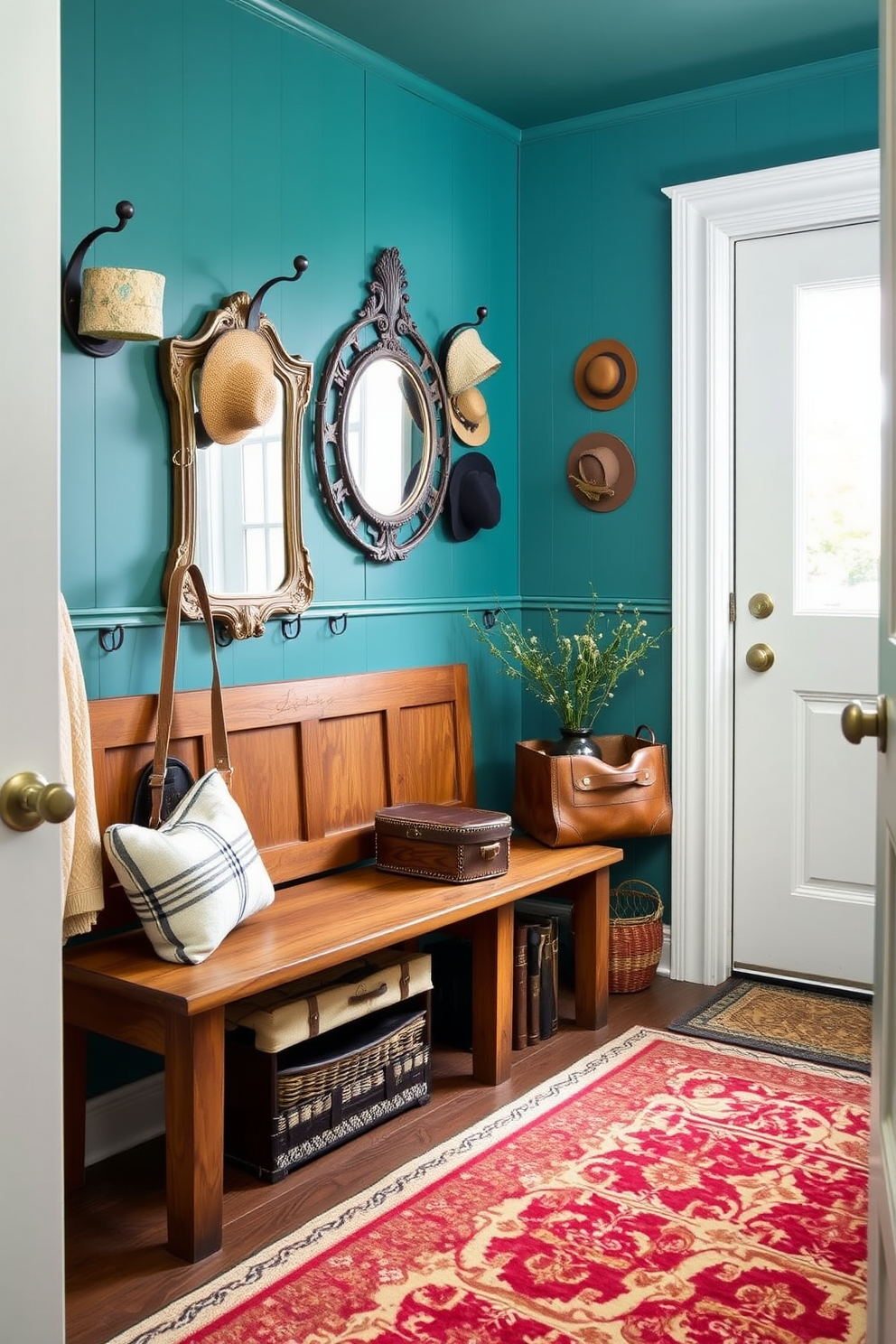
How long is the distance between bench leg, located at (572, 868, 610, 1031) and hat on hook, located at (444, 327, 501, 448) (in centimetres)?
137

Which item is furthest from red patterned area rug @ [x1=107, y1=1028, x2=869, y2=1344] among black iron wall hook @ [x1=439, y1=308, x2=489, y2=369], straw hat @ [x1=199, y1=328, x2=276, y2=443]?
black iron wall hook @ [x1=439, y1=308, x2=489, y2=369]

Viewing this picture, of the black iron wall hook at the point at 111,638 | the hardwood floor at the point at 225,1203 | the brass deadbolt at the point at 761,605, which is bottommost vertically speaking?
the hardwood floor at the point at 225,1203

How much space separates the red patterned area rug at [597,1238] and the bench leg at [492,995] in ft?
0.43

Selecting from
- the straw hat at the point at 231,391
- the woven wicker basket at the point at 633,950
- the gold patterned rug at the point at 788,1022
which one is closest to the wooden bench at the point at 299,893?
the woven wicker basket at the point at 633,950

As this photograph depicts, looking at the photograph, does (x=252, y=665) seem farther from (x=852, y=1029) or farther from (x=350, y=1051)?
(x=852, y=1029)

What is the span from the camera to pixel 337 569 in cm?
333

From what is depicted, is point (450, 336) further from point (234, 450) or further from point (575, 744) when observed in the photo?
point (575, 744)

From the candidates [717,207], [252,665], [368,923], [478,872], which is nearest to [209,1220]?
[368,923]

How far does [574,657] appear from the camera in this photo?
408cm

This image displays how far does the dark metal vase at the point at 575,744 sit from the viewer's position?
3678mm

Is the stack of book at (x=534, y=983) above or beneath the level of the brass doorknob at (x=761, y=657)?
beneath

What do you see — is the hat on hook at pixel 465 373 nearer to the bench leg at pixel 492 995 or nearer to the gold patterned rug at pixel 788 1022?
the bench leg at pixel 492 995

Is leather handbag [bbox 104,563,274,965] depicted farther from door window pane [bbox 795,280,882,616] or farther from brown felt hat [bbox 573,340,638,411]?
door window pane [bbox 795,280,882,616]

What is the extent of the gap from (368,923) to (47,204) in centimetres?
172
